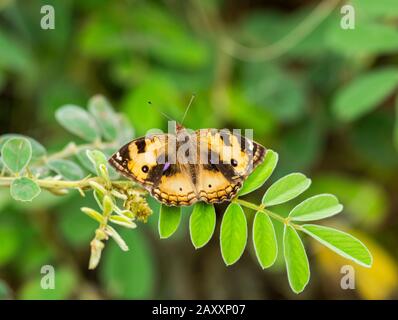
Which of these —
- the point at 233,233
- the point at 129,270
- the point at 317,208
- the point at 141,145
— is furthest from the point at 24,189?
the point at 129,270

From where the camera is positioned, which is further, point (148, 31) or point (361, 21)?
point (148, 31)

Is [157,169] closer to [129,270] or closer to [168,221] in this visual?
[168,221]

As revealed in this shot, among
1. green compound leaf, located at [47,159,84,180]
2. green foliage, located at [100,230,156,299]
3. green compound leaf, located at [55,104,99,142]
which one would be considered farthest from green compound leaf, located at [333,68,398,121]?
green compound leaf, located at [47,159,84,180]

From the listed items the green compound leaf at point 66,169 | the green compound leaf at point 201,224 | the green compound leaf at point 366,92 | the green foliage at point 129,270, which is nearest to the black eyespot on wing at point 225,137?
the green compound leaf at point 201,224

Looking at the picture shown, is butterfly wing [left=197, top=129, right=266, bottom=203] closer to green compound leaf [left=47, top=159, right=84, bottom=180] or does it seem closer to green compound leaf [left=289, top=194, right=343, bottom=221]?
green compound leaf [left=289, top=194, right=343, bottom=221]

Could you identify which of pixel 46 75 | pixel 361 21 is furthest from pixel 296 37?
pixel 46 75
